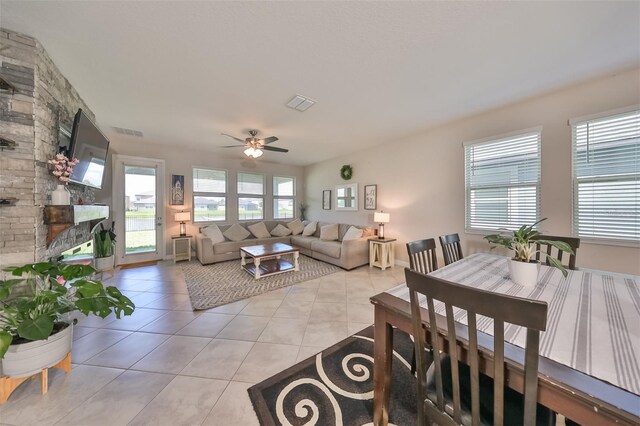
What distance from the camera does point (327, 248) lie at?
4.51m

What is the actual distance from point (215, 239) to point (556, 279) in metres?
5.01

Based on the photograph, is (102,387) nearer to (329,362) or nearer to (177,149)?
(329,362)

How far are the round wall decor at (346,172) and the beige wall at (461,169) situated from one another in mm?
119

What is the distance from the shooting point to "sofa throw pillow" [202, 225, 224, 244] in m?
4.65

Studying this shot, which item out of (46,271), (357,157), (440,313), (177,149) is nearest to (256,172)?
(177,149)

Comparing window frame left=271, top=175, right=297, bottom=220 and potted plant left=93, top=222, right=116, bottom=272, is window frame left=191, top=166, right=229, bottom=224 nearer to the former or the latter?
window frame left=271, top=175, right=297, bottom=220

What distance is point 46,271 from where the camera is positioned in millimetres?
1460

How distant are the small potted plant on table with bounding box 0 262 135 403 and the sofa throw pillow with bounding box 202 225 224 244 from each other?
3033 mm

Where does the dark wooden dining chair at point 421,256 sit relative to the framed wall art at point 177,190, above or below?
below

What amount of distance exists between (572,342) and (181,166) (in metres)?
6.16

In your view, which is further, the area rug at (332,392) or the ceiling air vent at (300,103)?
the ceiling air vent at (300,103)

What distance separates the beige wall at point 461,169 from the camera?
2.31 metres

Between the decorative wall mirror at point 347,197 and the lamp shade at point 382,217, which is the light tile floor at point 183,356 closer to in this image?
the lamp shade at point 382,217

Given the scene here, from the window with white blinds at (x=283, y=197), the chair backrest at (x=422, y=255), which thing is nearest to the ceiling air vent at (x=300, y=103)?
the chair backrest at (x=422, y=255)
